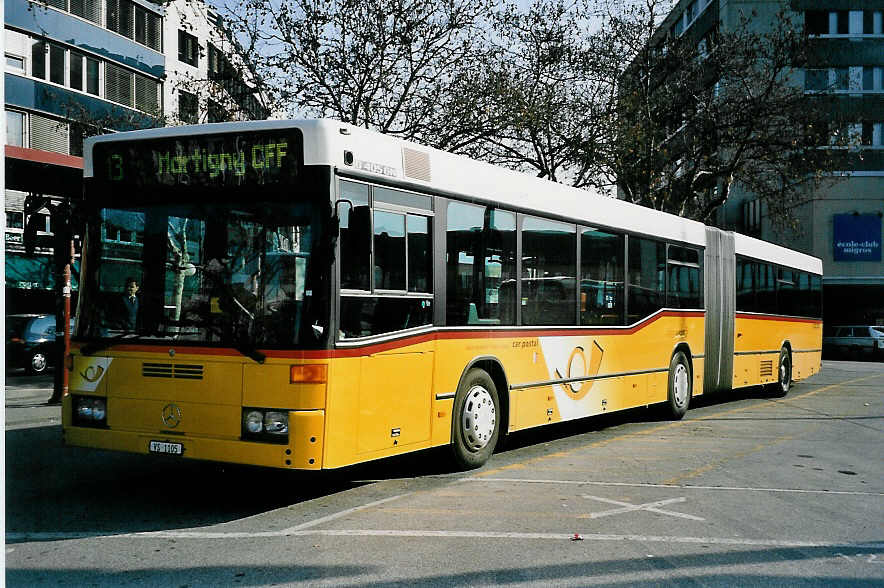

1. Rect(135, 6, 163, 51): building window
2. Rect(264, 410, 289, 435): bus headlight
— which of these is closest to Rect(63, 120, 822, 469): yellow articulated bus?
Rect(264, 410, 289, 435): bus headlight

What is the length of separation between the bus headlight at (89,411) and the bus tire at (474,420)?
3.02m

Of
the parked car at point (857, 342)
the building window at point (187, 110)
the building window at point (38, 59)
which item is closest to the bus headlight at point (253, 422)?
the building window at point (187, 110)

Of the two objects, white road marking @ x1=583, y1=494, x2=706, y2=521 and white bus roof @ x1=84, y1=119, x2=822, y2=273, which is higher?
white bus roof @ x1=84, y1=119, x2=822, y2=273

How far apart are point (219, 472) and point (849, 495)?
5.70m

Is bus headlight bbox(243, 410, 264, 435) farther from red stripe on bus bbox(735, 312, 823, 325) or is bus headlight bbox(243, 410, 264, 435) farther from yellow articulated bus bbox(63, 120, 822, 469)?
red stripe on bus bbox(735, 312, 823, 325)

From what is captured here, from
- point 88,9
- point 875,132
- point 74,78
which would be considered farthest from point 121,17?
point 875,132

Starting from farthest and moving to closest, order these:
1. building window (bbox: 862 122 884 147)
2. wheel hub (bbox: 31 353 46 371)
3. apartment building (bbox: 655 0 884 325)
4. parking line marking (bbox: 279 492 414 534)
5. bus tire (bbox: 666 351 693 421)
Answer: building window (bbox: 862 122 884 147) < apartment building (bbox: 655 0 884 325) < wheel hub (bbox: 31 353 46 371) < bus tire (bbox: 666 351 693 421) < parking line marking (bbox: 279 492 414 534)

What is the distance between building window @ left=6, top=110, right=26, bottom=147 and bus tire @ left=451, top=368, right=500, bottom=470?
103 feet

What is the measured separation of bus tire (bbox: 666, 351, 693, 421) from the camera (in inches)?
579

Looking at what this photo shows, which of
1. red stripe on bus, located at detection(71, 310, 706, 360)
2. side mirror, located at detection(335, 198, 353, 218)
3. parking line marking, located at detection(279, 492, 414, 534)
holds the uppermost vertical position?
side mirror, located at detection(335, 198, 353, 218)

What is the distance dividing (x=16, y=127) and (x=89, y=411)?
106ft

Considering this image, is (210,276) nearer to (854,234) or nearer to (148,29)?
(148,29)

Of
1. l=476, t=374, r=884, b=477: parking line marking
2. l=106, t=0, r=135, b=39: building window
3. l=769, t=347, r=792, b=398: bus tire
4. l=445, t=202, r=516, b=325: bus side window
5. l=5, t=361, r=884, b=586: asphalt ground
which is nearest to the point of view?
l=5, t=361, r=884, b=586: asphalt ground

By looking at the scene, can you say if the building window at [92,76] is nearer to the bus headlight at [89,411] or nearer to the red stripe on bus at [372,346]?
the red stripe on bus at [372,346]
